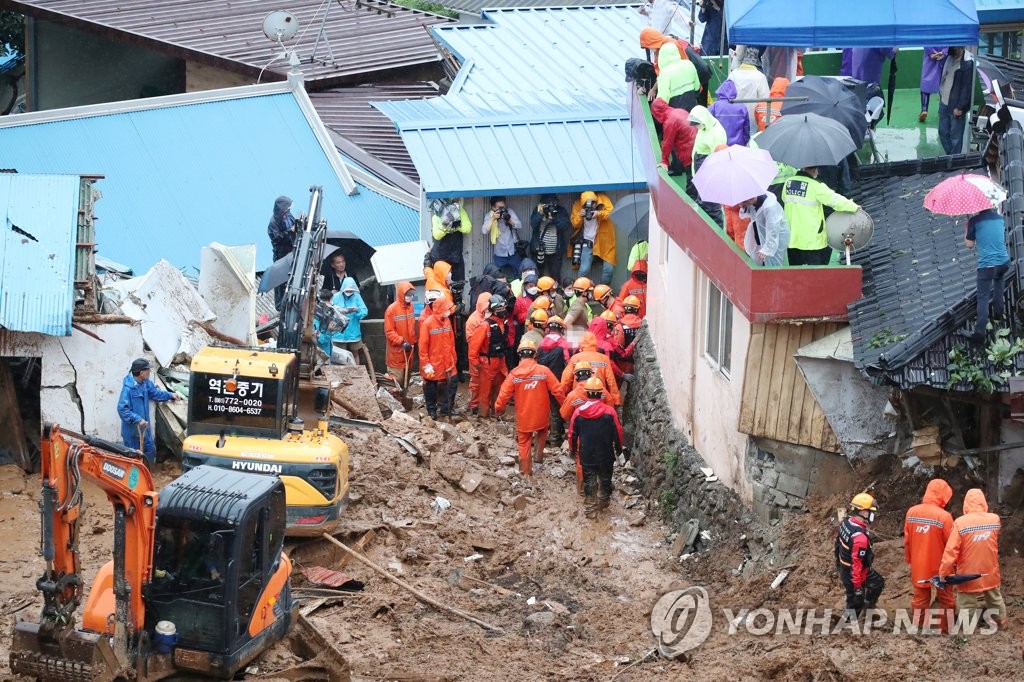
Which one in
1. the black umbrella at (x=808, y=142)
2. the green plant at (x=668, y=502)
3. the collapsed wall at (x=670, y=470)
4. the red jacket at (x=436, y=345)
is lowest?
the green plant at (x=668, y=502)

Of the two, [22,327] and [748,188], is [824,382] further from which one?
[22,327]

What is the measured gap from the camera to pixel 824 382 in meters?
13.4

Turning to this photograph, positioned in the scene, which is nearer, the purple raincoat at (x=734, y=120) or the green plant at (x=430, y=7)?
the purple raincoat at (x=734, y=120)

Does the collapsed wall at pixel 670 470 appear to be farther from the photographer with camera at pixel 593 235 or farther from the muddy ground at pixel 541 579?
the photographer with camera at pixel 593 235

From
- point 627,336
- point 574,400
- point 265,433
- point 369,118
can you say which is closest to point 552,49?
point 369,118

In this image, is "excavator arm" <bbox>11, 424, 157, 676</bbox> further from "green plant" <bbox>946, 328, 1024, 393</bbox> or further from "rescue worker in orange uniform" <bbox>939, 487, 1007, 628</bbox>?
"green plant" <bbox>946, 328, 1024, 393</bbox>

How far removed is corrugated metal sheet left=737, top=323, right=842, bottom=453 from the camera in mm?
13734

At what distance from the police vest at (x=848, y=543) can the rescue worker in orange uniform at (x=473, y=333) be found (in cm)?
901

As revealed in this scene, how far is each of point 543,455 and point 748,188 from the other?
701 cm

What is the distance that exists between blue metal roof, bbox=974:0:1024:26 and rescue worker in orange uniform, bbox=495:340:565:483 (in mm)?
8589

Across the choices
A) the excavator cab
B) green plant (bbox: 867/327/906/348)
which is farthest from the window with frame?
the excavator cab

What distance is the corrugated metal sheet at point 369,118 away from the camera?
2758 cm

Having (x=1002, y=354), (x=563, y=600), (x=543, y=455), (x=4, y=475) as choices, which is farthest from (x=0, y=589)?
(x=1002, y=354)

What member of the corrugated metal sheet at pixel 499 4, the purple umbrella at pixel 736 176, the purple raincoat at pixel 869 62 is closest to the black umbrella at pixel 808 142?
the purple umbrella at pixel 736 176
